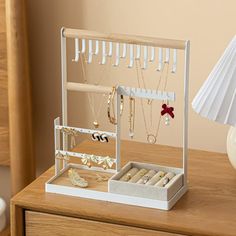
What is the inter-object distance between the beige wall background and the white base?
458mm

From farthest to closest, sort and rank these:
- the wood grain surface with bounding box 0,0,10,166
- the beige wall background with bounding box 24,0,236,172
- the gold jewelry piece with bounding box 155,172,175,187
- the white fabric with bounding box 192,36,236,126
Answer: the wood grain surface with bounding box 0,0,10,166, the beige wall background with bounding box 24,0,236,172, the gold jewelry piece with bounding box 155,172,175,187, the white fabric with bounding box 192,36,236,126

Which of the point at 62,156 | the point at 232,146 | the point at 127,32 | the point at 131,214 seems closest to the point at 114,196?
the point at 131,214

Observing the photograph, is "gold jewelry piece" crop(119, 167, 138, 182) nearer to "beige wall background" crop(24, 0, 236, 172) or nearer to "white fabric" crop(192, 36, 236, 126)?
"white fabric" crop(192, 36, 236, 126)

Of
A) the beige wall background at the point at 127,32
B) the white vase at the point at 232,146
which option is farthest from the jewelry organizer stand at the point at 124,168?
the beige wall background at the point at 127,32

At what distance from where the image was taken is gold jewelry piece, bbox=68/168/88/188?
6.12 feet

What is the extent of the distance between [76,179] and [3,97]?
60cm

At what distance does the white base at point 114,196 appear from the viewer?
178 centimetres

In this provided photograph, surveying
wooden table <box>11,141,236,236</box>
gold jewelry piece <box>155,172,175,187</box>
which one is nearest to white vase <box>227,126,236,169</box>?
wooden table <box>11,141,236,236</box>

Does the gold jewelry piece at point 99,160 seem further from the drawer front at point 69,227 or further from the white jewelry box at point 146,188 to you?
the drawer front at point 69,227

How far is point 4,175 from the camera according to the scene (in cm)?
258

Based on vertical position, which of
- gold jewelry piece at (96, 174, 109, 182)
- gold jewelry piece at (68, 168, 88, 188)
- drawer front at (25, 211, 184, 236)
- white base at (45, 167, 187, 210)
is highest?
gold jewelry piece at (68, 168, 88, 188)

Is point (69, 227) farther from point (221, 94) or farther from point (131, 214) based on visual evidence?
point (221, 94)

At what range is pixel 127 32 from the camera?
2.27 meters

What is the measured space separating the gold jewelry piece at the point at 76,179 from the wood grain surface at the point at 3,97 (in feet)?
1.82
